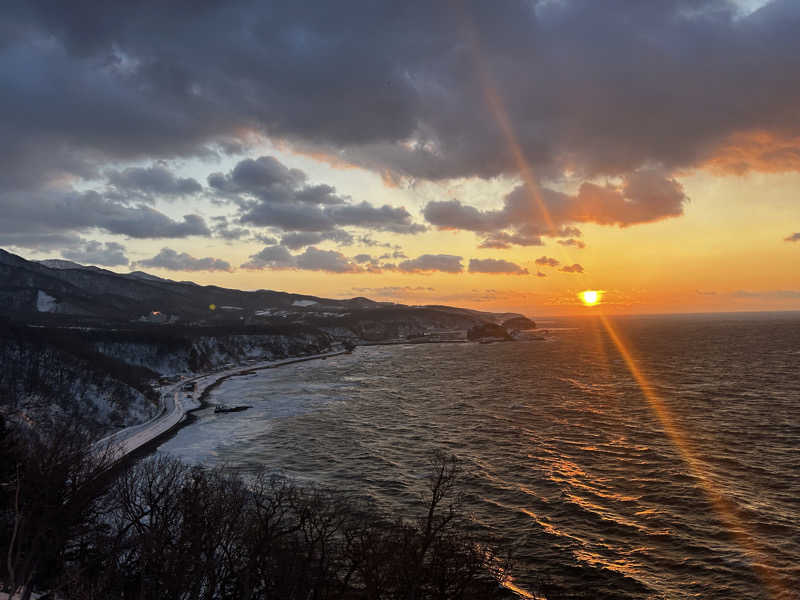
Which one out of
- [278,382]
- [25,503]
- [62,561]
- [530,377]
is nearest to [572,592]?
[62,561]

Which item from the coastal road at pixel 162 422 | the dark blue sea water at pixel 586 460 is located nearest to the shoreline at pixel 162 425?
the coastal road at pixel 162 422

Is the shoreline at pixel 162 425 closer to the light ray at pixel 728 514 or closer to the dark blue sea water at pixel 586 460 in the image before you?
the dark blue sea water at pixel 586 460

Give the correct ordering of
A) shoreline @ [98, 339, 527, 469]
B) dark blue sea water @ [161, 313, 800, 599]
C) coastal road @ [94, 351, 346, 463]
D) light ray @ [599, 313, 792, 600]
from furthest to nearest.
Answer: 1. coastal road @ [94, 351, 346, 463]
2. shoreline @ [98, 339, 527, 469]
3. dark blue sea water @ [161, 313, 800, 599]
4. light ray @ [599, 313, 792, 600]

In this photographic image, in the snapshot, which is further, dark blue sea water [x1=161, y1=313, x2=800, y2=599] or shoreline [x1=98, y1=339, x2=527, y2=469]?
shoreline [x1=98, y1=339, x2=527, y2=469]

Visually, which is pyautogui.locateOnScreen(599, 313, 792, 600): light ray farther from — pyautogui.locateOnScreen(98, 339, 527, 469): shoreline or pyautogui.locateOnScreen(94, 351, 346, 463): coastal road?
pyautogui.locateOnScreen(94, 351, 346, 463): coastal road

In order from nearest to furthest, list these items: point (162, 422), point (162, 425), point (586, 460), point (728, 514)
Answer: point (728, 514), point (586, 460), point (162, 425), point (162, 422)

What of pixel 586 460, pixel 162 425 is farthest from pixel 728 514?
pixel 162 425

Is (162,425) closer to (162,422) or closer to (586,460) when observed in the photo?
(162,422)

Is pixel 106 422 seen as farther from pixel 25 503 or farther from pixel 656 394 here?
pixel 656 394

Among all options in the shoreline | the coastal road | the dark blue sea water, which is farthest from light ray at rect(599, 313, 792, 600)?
the coastal road
